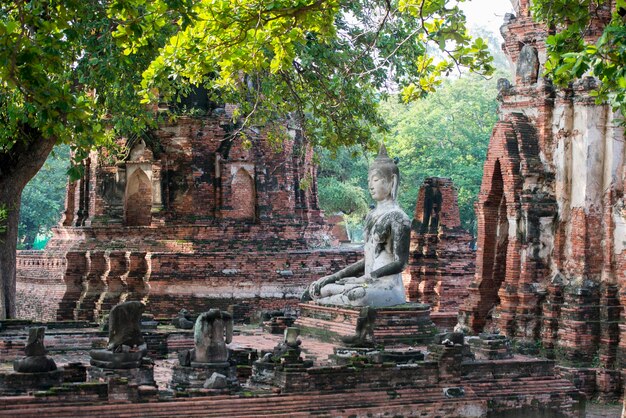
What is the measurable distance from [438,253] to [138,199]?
20.2 ft

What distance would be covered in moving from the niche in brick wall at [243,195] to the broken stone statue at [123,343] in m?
10.4

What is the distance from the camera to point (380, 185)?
14859mm

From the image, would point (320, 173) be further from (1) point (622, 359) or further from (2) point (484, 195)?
(1) point (622, 359)

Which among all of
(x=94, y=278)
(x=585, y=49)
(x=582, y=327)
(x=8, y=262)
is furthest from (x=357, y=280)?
(x=94, y=278)

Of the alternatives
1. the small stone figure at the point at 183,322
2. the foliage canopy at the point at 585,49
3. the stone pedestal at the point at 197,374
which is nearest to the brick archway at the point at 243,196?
the small stone figure at the point at 183,322

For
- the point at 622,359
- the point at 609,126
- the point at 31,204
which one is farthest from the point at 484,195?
the point at 31,204

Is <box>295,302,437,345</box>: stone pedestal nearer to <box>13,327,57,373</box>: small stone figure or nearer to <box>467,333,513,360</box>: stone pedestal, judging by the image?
<box>467,333,513,360</box>: stone pedestal

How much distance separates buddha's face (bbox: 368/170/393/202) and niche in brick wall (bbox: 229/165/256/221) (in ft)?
25.6

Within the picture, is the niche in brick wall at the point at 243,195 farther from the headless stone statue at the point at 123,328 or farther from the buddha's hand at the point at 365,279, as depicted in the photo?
the headless stone statue at the point at 123,328

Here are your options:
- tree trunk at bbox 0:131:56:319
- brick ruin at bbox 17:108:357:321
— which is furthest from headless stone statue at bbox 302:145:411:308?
brick ruin at bbox 17:108:357:321

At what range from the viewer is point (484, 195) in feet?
57.5

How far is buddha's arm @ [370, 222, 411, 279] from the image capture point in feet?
46.9

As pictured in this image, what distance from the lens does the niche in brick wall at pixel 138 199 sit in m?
22.8

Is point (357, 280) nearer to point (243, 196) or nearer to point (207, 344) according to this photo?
point (207, 344)
